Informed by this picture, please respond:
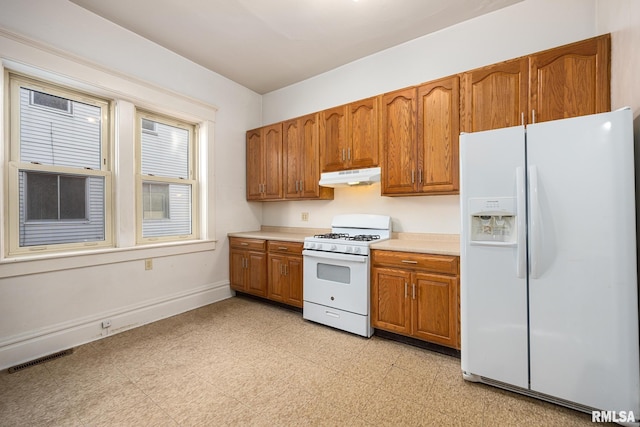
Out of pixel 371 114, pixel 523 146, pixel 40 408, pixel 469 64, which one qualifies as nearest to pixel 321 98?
pixel 371 114

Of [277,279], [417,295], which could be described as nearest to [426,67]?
[417,295]

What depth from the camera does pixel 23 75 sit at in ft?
7.38

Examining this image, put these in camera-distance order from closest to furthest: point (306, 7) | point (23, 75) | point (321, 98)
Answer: point (23, 75) < point (306, 7) < point (321, 98)

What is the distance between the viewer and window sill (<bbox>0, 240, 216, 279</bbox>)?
2121mm

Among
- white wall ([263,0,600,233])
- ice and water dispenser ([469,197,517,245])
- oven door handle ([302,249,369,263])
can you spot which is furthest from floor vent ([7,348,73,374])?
ice and water dispenser ([469,197,517,245])

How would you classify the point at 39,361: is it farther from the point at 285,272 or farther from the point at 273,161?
the point at 273,161

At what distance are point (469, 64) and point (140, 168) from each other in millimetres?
3568

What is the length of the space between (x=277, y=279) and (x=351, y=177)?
147cm

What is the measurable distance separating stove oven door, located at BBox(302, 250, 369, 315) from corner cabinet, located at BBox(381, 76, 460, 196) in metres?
0.82

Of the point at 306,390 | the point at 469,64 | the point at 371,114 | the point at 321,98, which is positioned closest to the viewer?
the point at 306,390

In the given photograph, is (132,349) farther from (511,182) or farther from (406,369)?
(511,182)

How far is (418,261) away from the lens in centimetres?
228

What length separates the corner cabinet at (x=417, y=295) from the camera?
214 centimetres

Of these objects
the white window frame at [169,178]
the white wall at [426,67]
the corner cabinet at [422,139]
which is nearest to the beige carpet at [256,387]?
the white window frame at [169,178]
